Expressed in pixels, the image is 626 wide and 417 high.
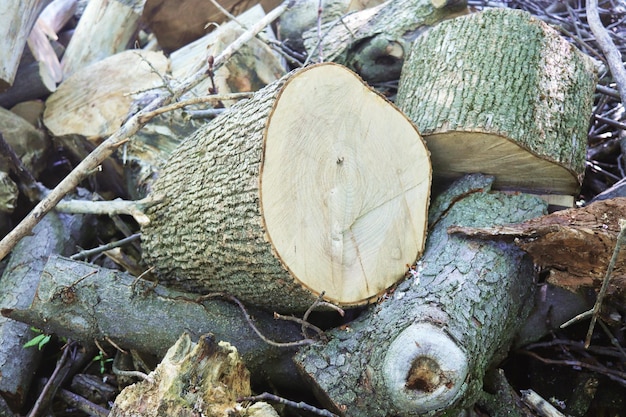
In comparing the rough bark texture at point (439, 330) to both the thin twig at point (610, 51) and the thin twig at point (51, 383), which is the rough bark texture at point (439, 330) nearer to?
the thin twig at point (610, 51)

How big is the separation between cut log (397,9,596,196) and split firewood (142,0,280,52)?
5.50ft

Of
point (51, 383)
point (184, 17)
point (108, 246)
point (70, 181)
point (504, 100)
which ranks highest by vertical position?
point (184, 17)

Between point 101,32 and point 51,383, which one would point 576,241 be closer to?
point 51,383

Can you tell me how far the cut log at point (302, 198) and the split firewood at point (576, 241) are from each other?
33cm

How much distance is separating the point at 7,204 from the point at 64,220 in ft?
0.86

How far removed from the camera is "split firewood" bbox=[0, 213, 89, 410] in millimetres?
2195

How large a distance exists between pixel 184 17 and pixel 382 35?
137 cm

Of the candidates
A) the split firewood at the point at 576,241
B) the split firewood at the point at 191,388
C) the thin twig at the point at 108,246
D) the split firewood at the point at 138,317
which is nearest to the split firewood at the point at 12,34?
the thin twig at the point at 108,246

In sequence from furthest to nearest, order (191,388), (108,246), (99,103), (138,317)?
(99,103)
(108,246)
(138,317)
(191,388)

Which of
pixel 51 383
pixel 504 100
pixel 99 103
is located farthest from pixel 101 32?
pixel 504 100

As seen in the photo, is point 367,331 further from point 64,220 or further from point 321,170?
point 64,220

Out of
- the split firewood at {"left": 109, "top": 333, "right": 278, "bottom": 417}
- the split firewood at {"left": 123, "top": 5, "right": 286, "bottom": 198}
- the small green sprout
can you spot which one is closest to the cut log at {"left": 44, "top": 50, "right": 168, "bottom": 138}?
the split firewood at {"left": 123, "top": 5, "right": 286, "bottom": 198}

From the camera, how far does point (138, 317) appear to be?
6.89ft

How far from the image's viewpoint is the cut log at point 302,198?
5.90 feet
